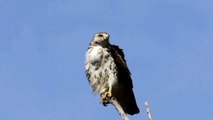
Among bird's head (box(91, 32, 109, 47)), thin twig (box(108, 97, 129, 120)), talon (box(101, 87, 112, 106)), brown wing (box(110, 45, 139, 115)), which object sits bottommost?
thin twig (box(108, 97, 129, 120))

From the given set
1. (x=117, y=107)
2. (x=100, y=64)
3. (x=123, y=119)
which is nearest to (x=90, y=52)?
(x=100, y=64)

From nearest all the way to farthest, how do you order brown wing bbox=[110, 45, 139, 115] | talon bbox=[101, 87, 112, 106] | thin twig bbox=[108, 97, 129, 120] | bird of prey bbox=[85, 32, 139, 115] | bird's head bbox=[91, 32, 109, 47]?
thin twig bbox=[108, 97, 129, 120] < talon bbox=[101, 87, 112, 106] < bird of prey bbox=[85, 32, 139, 115] < brown wing bbox=[110, 45, 139, 115] < bird's head bbox=[91, 32, 109, 47]

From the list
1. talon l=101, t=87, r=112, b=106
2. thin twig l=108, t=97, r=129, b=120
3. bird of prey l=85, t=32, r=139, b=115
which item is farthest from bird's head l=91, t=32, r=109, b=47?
thin twig l=108, t=97, r=129, b=120

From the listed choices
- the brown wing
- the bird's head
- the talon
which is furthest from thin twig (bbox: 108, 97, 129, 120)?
the bird's head

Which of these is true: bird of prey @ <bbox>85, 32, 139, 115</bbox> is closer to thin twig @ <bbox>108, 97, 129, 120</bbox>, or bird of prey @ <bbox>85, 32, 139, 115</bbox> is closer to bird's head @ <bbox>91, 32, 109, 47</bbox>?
bird's head @ <bbox>91, 32, 109, 47</bbox>

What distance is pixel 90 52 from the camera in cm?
1204

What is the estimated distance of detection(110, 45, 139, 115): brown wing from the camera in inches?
461

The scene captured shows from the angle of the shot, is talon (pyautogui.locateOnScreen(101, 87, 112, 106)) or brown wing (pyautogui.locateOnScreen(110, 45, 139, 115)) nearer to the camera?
talon (pyautogui.locateOnScreen(101, 87, 112, 106))

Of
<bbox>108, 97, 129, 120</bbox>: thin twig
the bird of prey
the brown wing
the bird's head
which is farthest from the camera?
the bird's head

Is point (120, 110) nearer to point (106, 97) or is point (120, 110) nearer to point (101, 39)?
point (106, 97)

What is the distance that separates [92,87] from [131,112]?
33.8 inches

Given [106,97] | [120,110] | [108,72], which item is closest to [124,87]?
[108,72]

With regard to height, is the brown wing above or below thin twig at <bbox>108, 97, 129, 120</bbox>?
above

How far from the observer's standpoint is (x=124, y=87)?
11.9 metres
